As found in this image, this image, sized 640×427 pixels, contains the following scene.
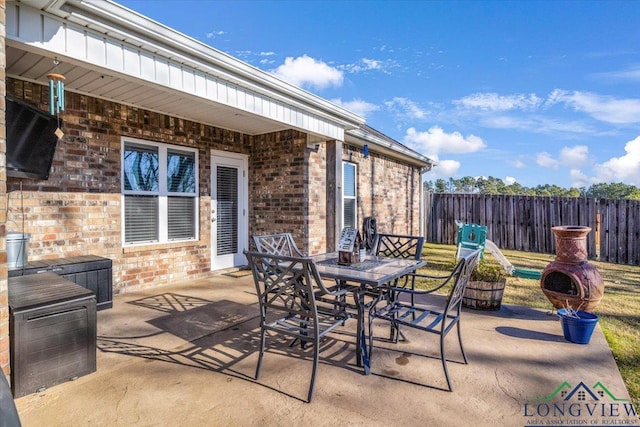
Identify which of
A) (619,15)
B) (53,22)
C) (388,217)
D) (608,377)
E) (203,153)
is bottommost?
(608,377)

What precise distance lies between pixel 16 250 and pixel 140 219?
167cm

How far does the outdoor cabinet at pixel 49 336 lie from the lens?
2141mm

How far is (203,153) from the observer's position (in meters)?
5.80

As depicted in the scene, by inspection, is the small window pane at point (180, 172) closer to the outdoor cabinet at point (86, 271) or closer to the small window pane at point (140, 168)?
the small window pane at point (140, 168)

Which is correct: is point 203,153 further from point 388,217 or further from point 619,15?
point 619,15

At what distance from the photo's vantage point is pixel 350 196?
302 inches

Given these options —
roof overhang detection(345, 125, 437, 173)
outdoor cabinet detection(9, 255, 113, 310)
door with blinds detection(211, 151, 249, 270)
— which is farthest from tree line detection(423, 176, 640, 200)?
outdoor cabinet detection(9, 255, 113, 310)

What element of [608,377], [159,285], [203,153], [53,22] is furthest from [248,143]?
[608,377]

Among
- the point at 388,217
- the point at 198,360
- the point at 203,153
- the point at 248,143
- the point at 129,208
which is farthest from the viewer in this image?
the point at 388,217

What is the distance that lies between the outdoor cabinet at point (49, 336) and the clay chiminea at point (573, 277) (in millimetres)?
4605

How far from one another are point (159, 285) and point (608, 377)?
5411mm

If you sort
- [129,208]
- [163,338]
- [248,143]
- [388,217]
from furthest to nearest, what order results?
[388,217] < [248,143] < [129,208] < [163,338]

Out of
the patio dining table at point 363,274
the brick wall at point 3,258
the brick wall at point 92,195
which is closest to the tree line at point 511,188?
the brick wall at point 92,195

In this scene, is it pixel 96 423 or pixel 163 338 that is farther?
pixel 163 338
